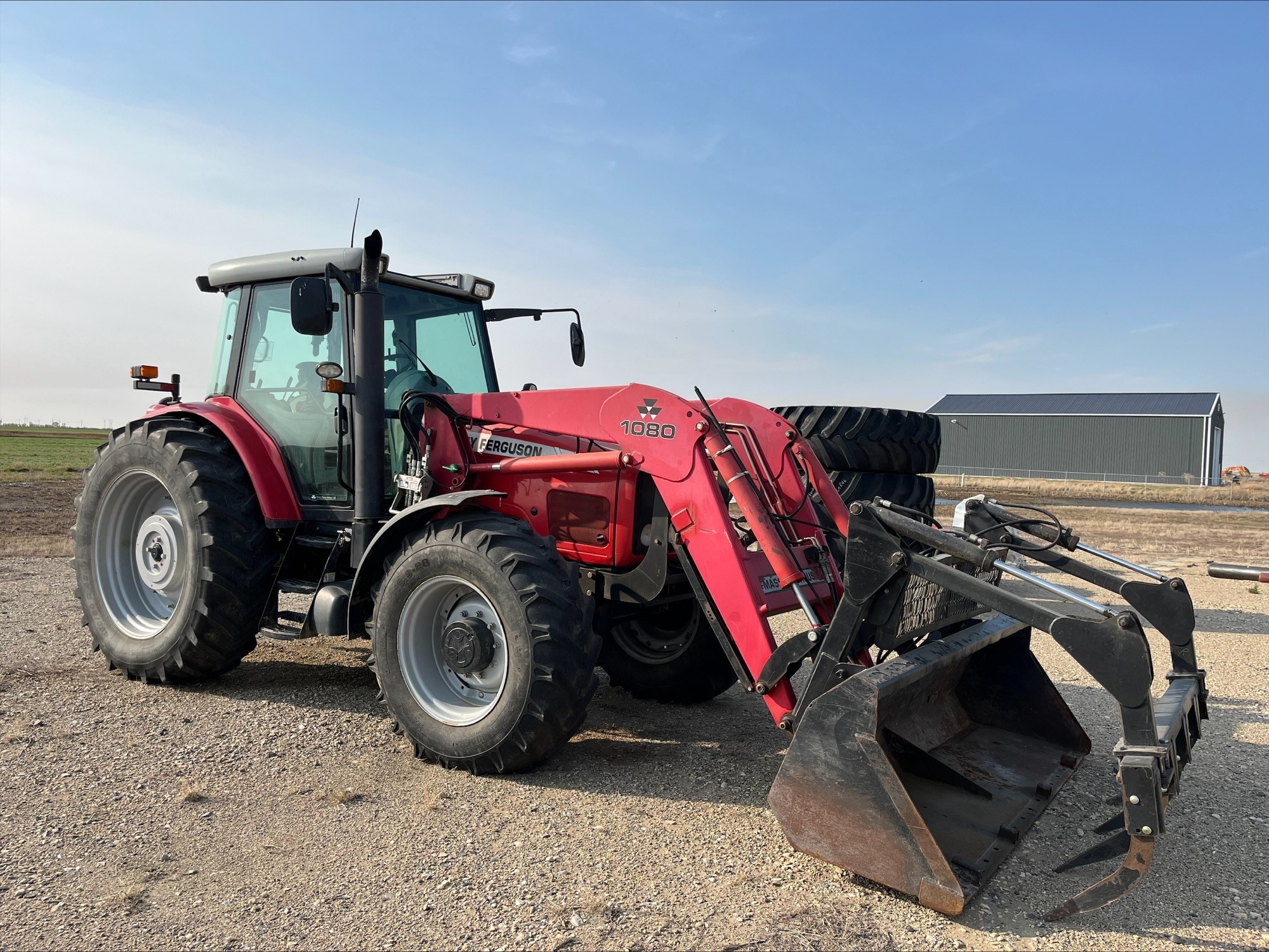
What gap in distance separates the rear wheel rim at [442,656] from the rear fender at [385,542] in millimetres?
361

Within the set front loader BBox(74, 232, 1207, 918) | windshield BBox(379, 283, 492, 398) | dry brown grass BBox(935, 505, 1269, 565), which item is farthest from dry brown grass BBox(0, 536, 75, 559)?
dry brown grass BBox(935, 505, 1269, 565)

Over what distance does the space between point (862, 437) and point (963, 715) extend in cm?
304

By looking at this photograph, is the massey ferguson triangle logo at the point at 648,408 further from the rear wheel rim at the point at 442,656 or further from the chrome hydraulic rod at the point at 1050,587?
the chrome hydraulic rod at the point at 1050,587

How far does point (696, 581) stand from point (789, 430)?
972 mm

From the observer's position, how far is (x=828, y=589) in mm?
4234

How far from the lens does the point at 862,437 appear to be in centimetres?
722

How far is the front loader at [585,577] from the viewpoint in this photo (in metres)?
3.26

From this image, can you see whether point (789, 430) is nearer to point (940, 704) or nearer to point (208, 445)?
point (940, 704)

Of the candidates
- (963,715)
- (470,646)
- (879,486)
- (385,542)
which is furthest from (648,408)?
(879,486)

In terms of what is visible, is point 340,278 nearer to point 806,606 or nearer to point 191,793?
point 191,793

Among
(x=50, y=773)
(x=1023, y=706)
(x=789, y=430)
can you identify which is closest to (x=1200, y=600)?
(x=1023, y=706)

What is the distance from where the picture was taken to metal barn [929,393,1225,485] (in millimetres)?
38719

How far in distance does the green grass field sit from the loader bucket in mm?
14525

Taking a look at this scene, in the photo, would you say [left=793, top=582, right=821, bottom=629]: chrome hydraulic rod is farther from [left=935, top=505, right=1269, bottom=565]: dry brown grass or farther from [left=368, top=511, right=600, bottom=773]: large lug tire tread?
[left=935, top=505, right=1269, bottom=565]: dry brown grass
